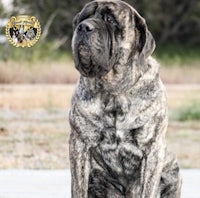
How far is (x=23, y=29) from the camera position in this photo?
5.05 m

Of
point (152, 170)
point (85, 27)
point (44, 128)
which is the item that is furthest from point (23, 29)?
point (44, 128)

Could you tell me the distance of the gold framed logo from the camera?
16.4ft

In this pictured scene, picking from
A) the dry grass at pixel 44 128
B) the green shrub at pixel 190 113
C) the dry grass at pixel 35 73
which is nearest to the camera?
the dry grass at pixel 44 128

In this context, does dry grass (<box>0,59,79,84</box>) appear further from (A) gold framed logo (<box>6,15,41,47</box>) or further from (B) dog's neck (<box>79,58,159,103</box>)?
(B) dog's neck (<box>79,58,159,103</box>)

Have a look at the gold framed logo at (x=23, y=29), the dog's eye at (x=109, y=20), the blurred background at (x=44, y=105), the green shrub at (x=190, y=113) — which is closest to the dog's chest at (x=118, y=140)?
the dog's eye at (x=109, y=20)

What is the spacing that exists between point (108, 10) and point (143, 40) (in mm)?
252

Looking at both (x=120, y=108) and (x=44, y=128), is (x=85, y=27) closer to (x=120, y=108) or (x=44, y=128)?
(x=120, y=108)

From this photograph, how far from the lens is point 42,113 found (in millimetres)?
11289

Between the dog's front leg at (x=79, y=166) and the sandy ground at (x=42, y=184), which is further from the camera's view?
the sandy ground at (x=42, y=184)

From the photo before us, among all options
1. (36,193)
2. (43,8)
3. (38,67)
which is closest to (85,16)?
(36,193)

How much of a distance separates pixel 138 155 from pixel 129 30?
0.67 m

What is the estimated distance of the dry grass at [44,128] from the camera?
8.21m

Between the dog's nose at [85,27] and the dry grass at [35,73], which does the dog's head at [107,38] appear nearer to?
the dog's nose at [85,27]

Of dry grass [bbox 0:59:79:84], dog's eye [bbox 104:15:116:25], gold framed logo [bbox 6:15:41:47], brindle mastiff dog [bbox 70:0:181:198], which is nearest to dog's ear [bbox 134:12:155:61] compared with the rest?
brindle mastiff dog [bbox 70:0:181:198]
